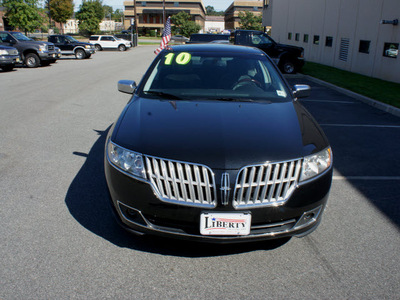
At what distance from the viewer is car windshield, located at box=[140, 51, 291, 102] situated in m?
3.99

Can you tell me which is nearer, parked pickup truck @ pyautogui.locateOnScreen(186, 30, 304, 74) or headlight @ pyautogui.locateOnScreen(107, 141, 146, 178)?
headlight @ pyautogui.locateOnScreen(107, 141, 146, 178)

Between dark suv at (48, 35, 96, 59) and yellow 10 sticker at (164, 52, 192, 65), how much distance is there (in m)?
24.5

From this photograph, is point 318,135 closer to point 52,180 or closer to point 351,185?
point 351,185

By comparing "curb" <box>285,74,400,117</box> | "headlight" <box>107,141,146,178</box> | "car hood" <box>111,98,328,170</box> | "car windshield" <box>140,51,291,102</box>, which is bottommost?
"curb" <box>285,74,400,117</box>

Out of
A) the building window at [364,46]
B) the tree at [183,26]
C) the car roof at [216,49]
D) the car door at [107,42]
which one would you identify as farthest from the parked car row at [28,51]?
the tree at [183,26]

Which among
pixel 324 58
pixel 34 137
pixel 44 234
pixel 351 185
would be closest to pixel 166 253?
pixel 44 234

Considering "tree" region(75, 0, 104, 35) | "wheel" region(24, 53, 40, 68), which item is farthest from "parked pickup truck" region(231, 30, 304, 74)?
"tree" region(75, 0, 104, 35)

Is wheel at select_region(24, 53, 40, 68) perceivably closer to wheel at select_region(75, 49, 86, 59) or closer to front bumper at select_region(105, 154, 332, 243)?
wheel at select_region(75, 49, 86, 59)

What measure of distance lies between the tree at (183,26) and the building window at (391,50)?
204 ft

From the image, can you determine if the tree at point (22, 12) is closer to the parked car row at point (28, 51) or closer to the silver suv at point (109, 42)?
the silver suv at point (109, 42)

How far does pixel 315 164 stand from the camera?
2932 mm

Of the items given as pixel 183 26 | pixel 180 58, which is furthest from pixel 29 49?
pixel 183 26

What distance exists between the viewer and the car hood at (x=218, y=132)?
274 cm

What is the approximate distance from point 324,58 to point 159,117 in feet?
67.3
